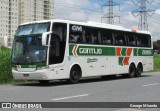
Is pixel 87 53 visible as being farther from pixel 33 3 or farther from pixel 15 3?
pixel 15 3

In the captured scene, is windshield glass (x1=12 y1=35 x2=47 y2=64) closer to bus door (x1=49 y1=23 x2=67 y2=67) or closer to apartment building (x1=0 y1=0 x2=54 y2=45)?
bus door (x1=49 y1=23 x2=67 y2=67)

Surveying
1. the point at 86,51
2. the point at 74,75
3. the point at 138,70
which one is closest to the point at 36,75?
the point at 74,75

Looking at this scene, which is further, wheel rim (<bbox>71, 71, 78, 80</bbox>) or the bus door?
wheel rim (<bbox>71, 71, 78, 80</bbox>)

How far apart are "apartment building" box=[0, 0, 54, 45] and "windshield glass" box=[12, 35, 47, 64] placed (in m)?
37.8

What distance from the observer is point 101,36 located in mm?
21859

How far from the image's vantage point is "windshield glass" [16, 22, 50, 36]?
18094mm

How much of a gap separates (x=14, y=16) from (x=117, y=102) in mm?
60507

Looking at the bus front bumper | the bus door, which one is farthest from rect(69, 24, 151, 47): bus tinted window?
the bus front bumper

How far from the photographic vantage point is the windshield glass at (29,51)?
17.7 meters

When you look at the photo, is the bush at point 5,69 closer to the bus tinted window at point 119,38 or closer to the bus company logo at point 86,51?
the bus company logo at point 86,51

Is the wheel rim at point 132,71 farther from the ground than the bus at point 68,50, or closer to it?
closer to it

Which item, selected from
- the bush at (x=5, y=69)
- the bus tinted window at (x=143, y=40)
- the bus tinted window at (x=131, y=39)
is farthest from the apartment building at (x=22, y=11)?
the bush at (x=5, y=69)

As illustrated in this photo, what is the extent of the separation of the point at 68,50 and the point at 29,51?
6.61 feet

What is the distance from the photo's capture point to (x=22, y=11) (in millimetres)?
63344
